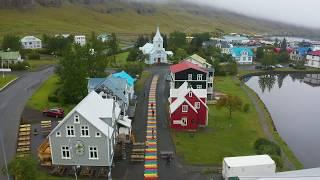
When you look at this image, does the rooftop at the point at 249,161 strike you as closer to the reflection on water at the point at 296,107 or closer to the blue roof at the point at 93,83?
the reflection on water at the point at 296,107

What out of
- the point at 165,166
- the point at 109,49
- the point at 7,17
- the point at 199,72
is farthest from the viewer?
the point at 7,17

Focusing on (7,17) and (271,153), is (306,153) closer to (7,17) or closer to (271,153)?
(271,153)

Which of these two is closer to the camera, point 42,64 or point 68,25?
point 42,64

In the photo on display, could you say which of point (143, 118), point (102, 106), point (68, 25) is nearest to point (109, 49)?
point (143, 118)

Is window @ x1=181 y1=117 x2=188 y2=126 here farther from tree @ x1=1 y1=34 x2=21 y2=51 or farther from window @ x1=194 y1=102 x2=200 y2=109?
tree @ x1=1 y1=34 x2=21 y2=51

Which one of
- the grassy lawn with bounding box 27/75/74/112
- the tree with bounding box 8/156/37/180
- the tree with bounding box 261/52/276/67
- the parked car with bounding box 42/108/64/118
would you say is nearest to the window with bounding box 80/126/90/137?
the tree with bounding box 8/156/37/180

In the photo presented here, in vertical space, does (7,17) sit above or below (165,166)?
above

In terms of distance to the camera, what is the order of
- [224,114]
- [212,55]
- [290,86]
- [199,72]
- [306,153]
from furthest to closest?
[212,55] < [290,86] < [199,72] < [224,114] < [306,153]

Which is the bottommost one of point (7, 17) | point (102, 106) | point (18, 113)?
point (18, 113)
